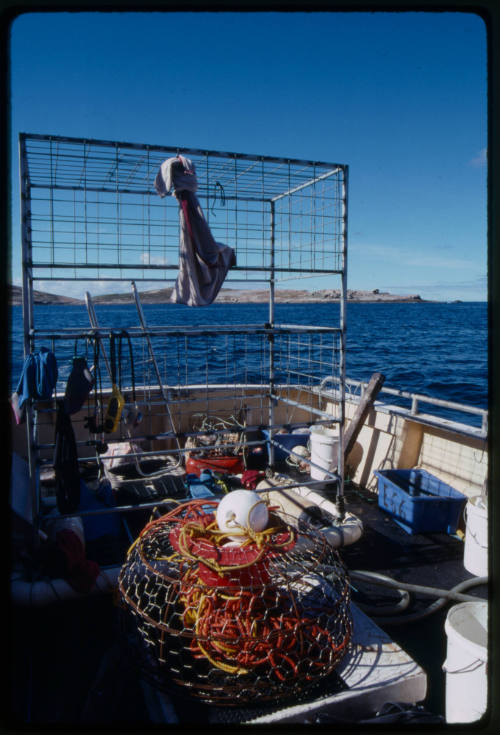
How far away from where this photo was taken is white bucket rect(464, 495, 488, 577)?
432 cm

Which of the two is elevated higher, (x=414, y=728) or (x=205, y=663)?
(x=414, y=728)

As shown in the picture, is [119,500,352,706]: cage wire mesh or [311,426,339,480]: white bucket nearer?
[119,500,352,706]: cage wire mesh

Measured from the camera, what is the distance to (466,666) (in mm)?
2545

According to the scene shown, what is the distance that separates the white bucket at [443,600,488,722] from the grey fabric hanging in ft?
9.34

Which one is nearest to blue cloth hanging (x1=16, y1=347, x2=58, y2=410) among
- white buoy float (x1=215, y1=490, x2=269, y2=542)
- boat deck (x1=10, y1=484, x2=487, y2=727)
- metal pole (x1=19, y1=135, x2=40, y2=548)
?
metal pole (x1=19, y1=135, x2=40, y2=548)

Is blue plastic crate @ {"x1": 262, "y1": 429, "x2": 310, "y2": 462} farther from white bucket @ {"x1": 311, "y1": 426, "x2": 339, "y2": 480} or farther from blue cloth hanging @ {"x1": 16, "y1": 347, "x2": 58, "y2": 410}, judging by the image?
blue cloth hanging @ {"x1": 16, "y1": 347, "x2": 58, "y2": 410}

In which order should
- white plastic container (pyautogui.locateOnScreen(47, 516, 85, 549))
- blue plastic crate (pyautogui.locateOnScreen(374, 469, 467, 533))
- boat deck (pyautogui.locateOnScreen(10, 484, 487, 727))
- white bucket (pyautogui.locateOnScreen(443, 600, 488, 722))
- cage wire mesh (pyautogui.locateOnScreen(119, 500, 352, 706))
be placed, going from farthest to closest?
blue plastic crate (pyautogui.locateOnScreen(374, 469, 467, 533)), white plastic container (pyautogui.locateOnScreen(47, 516, 85, 549)), boat deck (pyautogui.locateOnScreen(10, 484, 487, 727)), cage wire mesh (pyautogui.locateOnScreen(119, 500, 352, 706)), white bucket (pyautogui.locateOnScreen(443, 600, 488, 722))

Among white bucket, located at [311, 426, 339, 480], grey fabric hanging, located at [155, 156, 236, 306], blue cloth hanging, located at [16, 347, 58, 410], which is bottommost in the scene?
white bucket, located at [311, 426, 339, 480]

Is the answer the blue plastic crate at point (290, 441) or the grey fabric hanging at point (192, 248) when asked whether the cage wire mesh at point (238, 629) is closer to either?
the grey fabric hanging at point (192, 248)

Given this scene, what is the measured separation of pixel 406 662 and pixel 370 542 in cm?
217

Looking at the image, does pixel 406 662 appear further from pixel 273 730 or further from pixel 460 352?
pixel 460 352

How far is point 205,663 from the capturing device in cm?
290

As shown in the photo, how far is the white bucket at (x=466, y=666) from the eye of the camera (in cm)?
248
